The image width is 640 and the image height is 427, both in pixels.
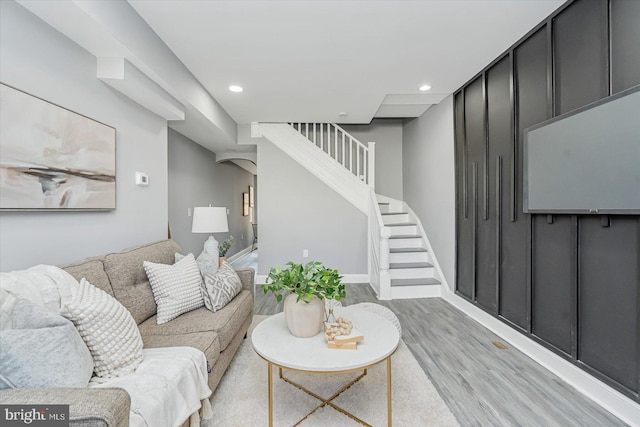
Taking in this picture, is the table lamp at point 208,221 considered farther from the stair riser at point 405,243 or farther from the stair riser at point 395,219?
the stair riser at point 395,219

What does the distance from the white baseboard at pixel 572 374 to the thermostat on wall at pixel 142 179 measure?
3.63 metres

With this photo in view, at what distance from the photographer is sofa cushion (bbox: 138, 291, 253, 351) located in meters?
1.83

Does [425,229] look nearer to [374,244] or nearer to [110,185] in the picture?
[374,244]

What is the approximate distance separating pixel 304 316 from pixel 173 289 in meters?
1.05

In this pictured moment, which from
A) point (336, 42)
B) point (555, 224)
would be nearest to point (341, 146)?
point (336, 42)

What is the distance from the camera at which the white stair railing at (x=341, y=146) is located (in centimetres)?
462

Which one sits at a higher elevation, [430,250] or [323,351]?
[430,250]

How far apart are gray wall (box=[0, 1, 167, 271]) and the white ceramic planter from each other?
1552mm

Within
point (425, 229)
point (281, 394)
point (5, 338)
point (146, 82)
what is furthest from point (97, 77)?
point (425, 229)

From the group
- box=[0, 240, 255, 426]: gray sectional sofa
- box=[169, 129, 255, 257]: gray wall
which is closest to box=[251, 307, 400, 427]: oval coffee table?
box=[0, 240, 255, 426]: gray sectional sofa

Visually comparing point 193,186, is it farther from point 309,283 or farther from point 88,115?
A: point 309,283

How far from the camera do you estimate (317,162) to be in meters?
4.71

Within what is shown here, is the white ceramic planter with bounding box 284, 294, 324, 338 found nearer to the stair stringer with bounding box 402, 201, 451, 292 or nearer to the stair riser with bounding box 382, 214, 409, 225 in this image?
the stair stringer with bounding box 402, 201, 451, 292

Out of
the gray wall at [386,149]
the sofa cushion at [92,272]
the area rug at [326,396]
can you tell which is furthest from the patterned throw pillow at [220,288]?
the gray wall at [386,149]
